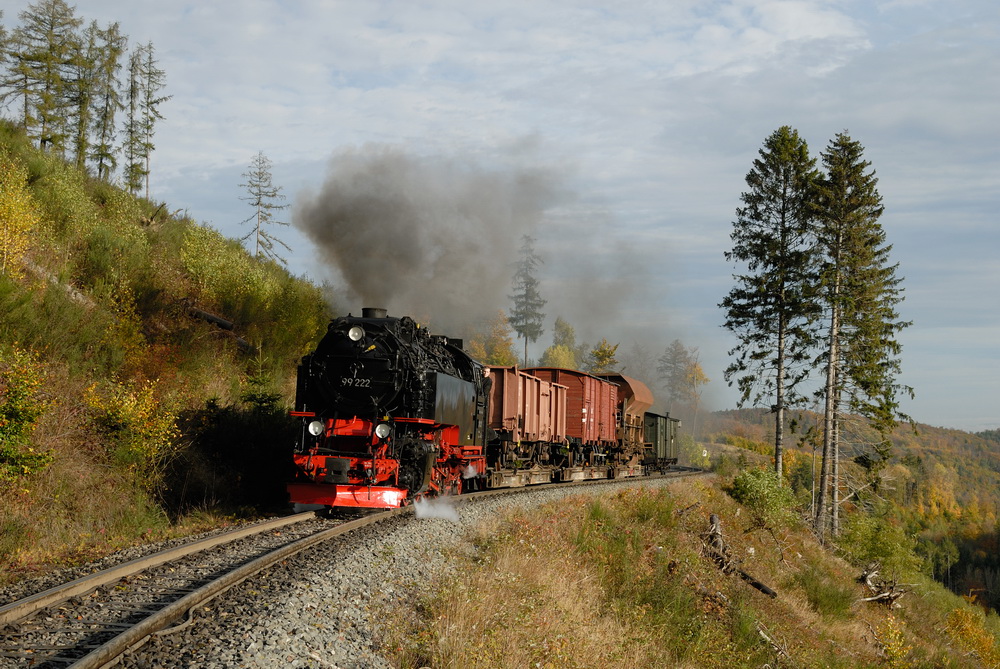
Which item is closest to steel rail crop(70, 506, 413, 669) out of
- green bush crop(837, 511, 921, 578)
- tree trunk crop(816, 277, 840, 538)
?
tree trunk crop(816, 277, 840, 538)

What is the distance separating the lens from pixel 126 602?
724cm

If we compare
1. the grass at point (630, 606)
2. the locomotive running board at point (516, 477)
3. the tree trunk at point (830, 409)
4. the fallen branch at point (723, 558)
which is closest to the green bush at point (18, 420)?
the grass at point (630, 606)

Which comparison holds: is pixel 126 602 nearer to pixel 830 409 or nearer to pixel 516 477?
pixel 516 477

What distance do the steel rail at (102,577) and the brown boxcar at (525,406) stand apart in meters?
8.94

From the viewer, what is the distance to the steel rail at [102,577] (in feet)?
21.6

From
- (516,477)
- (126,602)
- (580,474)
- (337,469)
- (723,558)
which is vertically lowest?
(723,558)

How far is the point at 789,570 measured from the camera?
18906 millimetres

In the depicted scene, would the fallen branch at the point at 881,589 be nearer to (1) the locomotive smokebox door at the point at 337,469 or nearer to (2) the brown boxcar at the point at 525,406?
(2) the brown boxcar at the point at 525,406

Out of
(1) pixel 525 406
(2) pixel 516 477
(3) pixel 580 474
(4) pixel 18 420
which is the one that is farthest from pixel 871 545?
(4) pixel 18 420

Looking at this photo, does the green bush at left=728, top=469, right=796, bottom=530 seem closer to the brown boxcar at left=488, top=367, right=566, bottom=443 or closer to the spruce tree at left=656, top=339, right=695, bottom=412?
the brown boxcar at left=488, top=367, right=566, bottom=443

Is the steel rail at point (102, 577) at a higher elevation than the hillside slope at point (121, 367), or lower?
lower

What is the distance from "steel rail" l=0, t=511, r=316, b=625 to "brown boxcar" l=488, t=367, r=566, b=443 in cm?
894

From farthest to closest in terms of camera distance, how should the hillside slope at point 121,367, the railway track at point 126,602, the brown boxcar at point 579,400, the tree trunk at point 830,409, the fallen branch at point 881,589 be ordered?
1. the tree trunk at point 830,409
2. the brown boxcar at point 579,400
3. the fallen branch at point 881,589
4. the hillside slope at point 121,367
5. the railway track at point 126,602

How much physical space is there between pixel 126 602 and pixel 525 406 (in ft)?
47.6
